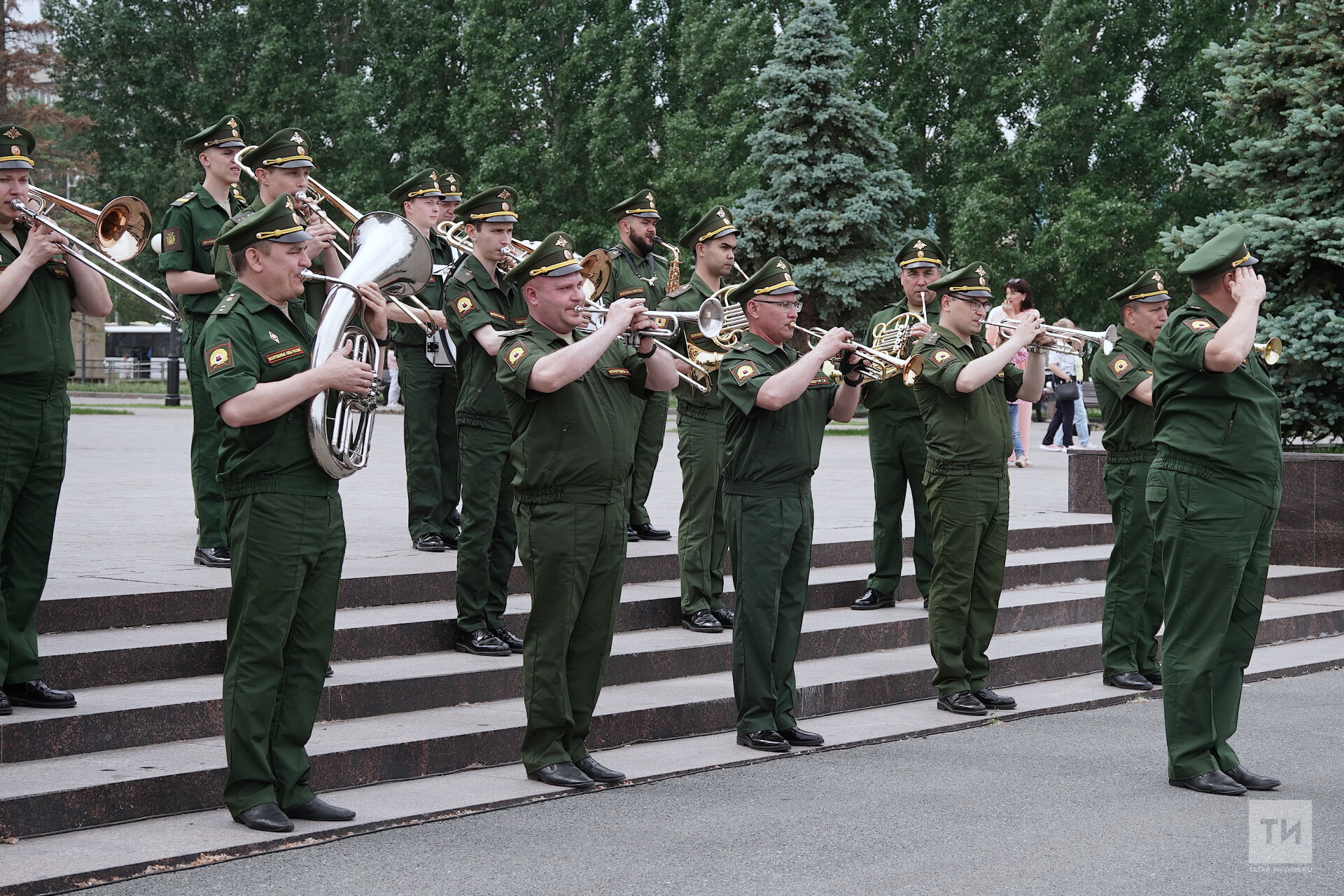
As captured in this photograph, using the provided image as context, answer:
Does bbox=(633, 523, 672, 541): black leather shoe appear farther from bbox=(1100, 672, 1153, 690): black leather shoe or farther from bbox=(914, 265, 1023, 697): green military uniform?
bbox=(1100, 672, 1153, 690): black leather shoe

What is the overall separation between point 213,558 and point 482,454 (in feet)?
5.24

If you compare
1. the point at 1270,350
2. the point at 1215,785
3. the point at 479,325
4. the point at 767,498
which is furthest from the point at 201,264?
the point at 1215,785

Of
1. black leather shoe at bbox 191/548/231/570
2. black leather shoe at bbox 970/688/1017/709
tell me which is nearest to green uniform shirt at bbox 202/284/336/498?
black leather shoe at bbox 191/548/231/570

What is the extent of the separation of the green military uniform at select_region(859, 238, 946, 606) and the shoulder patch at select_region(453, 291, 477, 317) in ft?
9.15

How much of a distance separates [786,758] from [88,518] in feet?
18.3

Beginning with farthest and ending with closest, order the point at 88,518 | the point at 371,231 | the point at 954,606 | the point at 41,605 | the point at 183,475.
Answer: the point at 183,475 < the point at 88,518 < the point at 954,606 < the point at 41,605 < the point at 371,231

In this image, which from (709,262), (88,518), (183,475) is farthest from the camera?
(183,475)

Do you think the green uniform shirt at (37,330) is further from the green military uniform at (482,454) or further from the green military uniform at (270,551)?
the green military uniform at (482,454)

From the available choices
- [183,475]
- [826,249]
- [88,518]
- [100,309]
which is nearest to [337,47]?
[826,249]

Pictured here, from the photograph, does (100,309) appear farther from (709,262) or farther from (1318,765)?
(1318,765)

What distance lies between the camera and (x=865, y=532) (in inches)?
424

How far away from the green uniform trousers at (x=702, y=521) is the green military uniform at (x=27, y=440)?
3.46 metres

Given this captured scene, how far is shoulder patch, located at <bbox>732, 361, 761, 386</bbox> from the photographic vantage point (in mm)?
6730

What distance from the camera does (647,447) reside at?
29.5 ft
